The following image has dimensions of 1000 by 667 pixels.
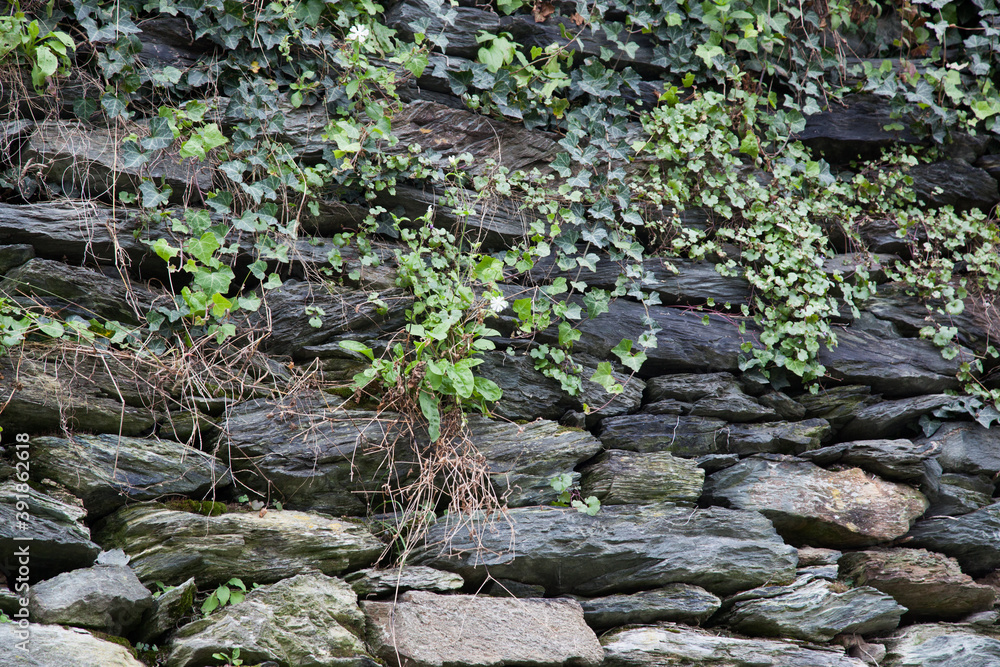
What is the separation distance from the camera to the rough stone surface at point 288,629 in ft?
7.75

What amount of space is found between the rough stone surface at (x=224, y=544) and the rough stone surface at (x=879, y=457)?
226 centimetres

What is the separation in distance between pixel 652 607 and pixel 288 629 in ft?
5.00

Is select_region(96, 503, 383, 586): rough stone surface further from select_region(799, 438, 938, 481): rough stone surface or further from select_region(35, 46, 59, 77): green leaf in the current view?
select_region(799, 438, 938, 481): rough stone surface

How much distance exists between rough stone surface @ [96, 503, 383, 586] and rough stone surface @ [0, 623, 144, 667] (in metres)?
0.29

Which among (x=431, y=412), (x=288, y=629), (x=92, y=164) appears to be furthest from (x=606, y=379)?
(x=92, y=164)

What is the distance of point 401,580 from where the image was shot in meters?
2.74

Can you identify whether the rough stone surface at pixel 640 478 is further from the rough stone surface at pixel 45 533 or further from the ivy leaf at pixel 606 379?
the rough stone surface at pixel 45 533

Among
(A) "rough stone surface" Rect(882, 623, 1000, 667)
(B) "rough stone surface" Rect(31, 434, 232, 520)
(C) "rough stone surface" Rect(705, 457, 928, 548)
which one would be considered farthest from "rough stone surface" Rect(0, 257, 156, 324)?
(A) "rough stone surface" Rect(882, 623, 1000, 667)

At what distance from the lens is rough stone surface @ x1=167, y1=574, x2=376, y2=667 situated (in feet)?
7.75

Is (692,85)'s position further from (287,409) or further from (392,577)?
(392,577)

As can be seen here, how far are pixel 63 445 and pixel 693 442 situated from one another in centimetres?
267

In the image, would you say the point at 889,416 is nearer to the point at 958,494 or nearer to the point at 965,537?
the point at 958,494

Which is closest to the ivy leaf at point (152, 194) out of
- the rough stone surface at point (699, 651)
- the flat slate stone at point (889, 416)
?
the rough stone surface at point (699, 651)

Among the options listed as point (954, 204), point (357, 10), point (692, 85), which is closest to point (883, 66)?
point (954, 204)
